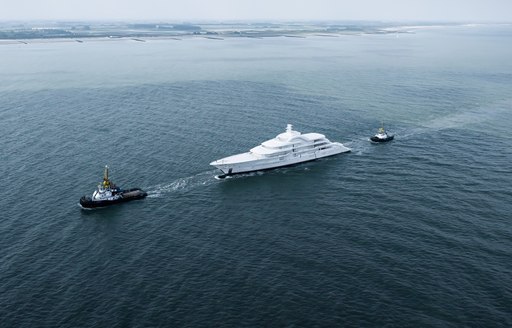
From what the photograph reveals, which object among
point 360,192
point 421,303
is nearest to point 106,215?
point 360,192

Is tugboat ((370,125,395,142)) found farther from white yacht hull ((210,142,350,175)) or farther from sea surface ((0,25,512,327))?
white yacht hull ((210,142,350,175))

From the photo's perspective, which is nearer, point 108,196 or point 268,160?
point 108,196

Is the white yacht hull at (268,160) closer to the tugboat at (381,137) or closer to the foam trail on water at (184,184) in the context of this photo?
the foam trail on water at (184,184)

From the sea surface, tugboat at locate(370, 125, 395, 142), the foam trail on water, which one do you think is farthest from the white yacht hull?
tugboat at locate(370, 125, 395, 142)

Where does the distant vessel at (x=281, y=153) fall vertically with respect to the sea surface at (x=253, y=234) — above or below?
above

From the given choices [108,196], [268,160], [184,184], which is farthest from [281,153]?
[108,196]

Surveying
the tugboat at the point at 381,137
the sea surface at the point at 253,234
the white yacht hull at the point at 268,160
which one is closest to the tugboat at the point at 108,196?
the sea surface at the point at 253,234

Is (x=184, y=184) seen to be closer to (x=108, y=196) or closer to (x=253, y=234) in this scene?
(x=108, y=196)
